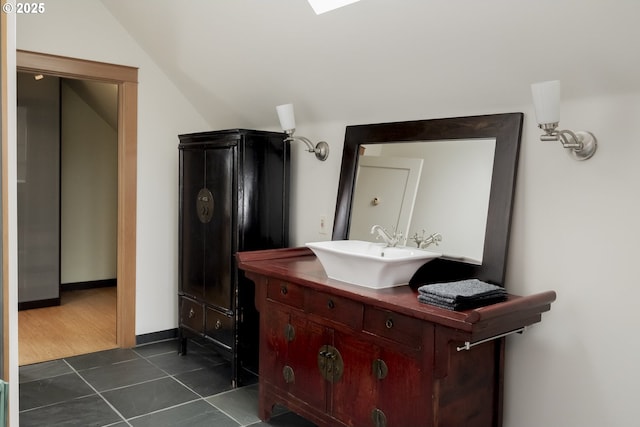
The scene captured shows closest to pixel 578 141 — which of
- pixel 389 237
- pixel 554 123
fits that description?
pixel 554 123

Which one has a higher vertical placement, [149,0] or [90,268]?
[149,0]

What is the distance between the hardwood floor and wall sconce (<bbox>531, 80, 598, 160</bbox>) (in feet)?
10.7

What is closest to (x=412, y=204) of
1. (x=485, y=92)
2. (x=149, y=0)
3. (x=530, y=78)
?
(x=485, y=92)

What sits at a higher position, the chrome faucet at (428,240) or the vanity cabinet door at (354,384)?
the chrome faucet at (428,240)

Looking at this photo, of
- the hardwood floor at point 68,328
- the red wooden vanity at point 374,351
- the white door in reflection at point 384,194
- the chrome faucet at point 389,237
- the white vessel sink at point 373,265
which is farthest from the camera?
the hardwood floor at point 68,328

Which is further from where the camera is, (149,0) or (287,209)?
(287,209)

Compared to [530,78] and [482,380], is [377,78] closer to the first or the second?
[530,78]

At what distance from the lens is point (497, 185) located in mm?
2299

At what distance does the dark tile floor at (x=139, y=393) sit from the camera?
274cm

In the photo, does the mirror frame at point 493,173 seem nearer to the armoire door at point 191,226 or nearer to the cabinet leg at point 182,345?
the armoire door at point 191,226

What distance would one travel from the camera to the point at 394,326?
6.71 ft

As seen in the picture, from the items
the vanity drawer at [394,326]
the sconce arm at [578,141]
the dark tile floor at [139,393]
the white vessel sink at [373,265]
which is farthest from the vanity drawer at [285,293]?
the sconce arm at [578,141]

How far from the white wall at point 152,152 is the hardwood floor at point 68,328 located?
16.7 inches

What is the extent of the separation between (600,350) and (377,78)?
1557 millimetres
